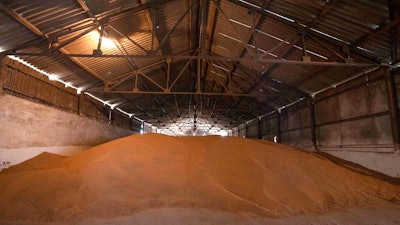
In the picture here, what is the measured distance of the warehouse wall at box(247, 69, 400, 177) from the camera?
7750 mm

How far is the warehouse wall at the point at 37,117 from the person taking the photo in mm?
7777

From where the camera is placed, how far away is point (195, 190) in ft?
17.0

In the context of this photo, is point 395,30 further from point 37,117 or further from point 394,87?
point 37,117

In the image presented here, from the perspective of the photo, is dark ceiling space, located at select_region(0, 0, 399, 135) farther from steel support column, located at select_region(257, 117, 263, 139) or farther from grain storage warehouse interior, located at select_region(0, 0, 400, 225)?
steel support column, located at select_region(257, 117, 263, 139)

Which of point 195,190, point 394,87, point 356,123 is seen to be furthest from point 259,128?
point 195,190

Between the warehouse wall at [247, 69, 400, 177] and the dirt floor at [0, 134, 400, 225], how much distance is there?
1.22 metres

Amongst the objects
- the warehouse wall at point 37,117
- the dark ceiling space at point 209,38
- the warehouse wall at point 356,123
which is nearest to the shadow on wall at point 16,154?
the warehouse wall at point 37,117

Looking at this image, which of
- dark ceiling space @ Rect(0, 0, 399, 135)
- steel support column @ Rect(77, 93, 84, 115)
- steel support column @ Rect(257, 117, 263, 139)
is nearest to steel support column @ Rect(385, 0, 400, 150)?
dark ceiling space @ Rect(0, 0, 399, 135)

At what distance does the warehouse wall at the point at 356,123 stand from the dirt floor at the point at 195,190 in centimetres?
122

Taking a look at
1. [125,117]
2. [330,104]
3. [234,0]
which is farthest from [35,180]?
[125,117]

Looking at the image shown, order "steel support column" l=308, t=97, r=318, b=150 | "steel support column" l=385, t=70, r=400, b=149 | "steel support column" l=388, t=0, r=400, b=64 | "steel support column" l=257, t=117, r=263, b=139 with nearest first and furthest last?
"steel support column" l=388, t=0, r=400, b=64 → "steel support column" l=385, t=70, r=400, b=149 → "steel support column" l=308, t=97, r=318, b=150 → "steel support column" l=257, t=117, r=263, b=139

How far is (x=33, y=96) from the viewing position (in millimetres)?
9125

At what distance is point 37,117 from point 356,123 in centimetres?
1305

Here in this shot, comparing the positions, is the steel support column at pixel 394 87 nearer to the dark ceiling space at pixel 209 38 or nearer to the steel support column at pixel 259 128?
the dark ceiling space at pixel 209 38
